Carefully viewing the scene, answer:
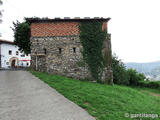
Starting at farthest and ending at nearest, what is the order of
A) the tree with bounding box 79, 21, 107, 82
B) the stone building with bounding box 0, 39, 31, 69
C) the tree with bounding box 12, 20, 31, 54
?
the stone building with bounding box 0, 39, 31, 69 → the tree with bounding box 12, 20, 31, 54 → the tree with bounding box 79, 21, 107, 82

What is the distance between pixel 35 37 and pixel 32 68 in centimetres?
328

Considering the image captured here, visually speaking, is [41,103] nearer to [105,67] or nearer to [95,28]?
[105,67]

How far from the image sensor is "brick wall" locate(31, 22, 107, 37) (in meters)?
11.0

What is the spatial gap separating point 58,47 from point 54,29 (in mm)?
1937

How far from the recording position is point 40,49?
11.0 metres

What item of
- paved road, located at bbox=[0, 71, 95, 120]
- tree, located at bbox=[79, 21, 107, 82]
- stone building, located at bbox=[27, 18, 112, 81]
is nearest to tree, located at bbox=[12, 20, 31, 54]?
stone building, located at bbox=[27, 18, 112, 81]

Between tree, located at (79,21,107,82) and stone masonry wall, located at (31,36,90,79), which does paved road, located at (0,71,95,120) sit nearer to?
stone masonry wall, located at (31,36,90,79)

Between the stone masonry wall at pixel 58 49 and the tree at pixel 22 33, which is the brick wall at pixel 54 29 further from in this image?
the tree at pixel 22 33

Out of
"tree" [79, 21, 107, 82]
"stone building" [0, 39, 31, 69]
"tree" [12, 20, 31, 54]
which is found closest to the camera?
"tree" [79, 21, 107, 82]

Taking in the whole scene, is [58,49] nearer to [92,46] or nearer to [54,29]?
[54,29]

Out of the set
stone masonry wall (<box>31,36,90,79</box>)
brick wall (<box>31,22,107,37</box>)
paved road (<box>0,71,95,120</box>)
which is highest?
brick wall (<box>31,22,107,37</box>)

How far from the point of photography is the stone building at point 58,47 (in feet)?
35.9

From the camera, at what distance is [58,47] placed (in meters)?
11.1

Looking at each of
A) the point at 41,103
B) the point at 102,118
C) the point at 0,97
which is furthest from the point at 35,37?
the point at 102,118
